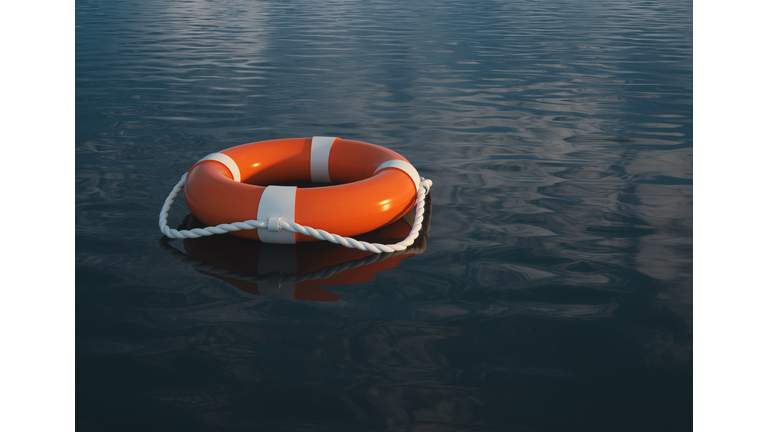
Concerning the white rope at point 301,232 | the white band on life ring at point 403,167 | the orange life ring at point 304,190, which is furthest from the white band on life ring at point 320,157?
the white rope at point 301,232

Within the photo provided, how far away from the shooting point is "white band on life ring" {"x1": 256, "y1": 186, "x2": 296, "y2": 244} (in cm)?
211

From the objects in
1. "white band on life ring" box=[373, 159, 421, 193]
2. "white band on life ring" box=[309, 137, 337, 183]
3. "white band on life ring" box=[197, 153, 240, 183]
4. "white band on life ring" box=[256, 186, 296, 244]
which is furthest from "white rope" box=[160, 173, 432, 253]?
"white band on life ring" box=[309, 137, 337, 183]

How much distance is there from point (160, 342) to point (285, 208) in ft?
2.21

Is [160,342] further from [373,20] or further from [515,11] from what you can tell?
[515,11]

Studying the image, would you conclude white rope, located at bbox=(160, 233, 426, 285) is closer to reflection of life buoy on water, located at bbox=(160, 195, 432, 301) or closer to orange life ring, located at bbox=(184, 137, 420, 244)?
reflection of life buoy on water, located at bbox=(160, 195, 432, 301)

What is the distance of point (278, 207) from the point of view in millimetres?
2117

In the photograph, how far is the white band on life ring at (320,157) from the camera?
2.73 metres

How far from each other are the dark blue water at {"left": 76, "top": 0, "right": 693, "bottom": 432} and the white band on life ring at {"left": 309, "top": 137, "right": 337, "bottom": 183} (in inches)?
22.1

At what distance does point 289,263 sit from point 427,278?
515 millimetres

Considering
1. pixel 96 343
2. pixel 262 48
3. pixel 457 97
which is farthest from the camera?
pixel 262 48

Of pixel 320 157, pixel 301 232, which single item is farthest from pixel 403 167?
pixel 301 232

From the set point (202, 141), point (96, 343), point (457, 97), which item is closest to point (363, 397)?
point (96, 343)

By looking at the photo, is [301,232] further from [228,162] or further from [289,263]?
[228,162]

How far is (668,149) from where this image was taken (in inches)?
130
